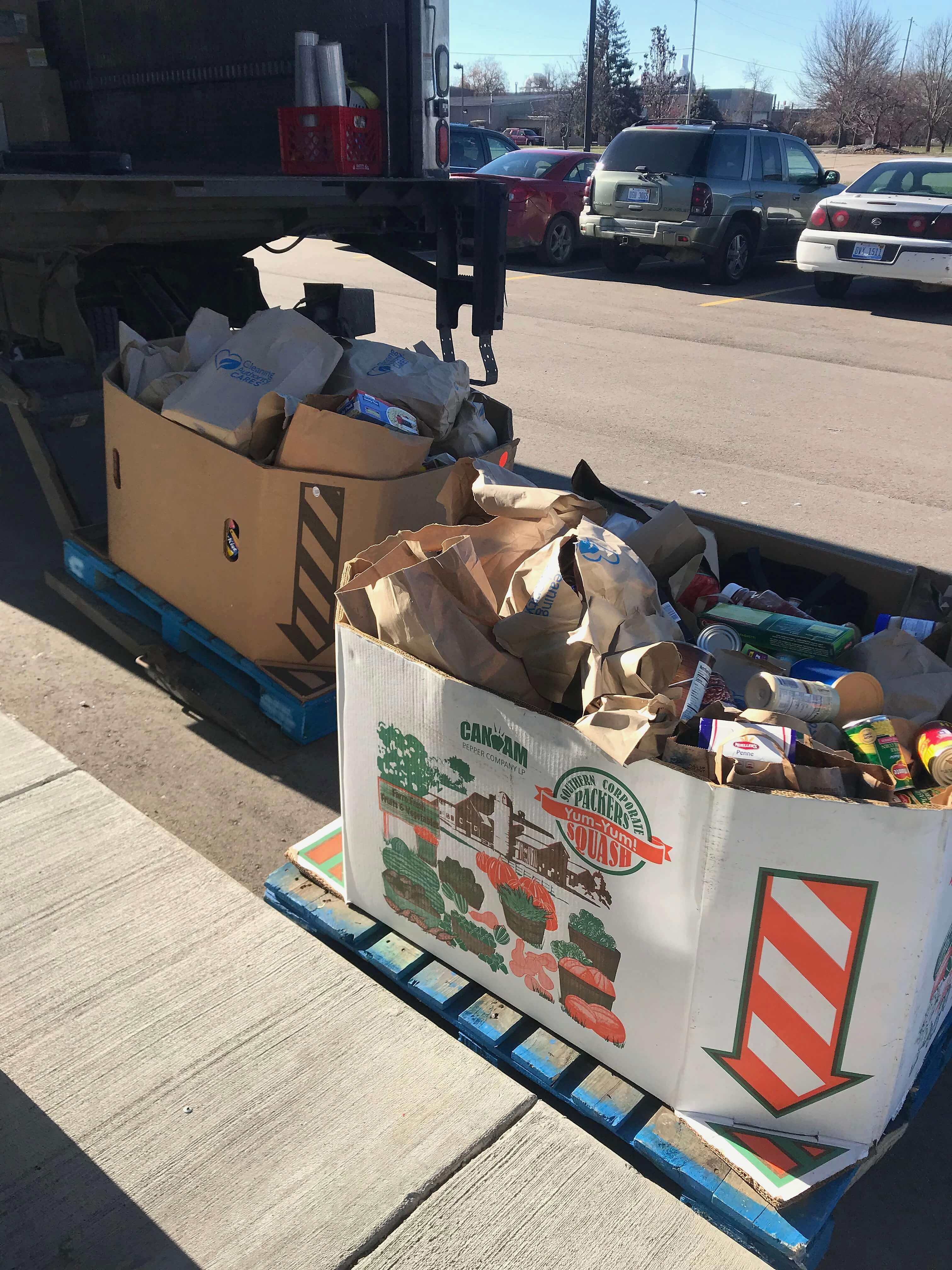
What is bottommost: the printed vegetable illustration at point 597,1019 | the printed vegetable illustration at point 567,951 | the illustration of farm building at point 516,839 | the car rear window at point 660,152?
the printed vegetable illustration at point 597,1019

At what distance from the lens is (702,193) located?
1197 cm

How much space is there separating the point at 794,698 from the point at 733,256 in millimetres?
12368

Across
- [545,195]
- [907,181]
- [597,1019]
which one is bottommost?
[597,1019]

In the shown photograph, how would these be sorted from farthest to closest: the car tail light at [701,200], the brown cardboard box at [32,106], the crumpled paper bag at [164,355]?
the car tail light at [701,200], the brown cardboard box at [32,106], the crumpled paper bag at [164,355]

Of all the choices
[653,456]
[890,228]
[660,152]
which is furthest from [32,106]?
[890,228]

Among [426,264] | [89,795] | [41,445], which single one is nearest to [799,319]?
[426,264]

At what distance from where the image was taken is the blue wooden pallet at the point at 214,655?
3250 mm

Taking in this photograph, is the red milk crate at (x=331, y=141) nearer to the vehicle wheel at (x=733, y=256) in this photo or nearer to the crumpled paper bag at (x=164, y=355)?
the crumpled paper bag at (x=164, y=355)

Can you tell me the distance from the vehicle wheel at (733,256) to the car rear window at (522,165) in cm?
255

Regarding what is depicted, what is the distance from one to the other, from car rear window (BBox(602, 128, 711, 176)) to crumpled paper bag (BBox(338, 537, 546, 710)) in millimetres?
11553

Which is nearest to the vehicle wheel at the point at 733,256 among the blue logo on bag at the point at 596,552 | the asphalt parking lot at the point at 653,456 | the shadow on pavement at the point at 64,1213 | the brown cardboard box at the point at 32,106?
the asphalt parking lot at the point at 653,456

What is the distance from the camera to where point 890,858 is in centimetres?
159

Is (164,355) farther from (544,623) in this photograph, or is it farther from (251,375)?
(544,623)

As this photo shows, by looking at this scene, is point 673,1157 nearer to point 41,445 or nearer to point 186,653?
point 186,653
